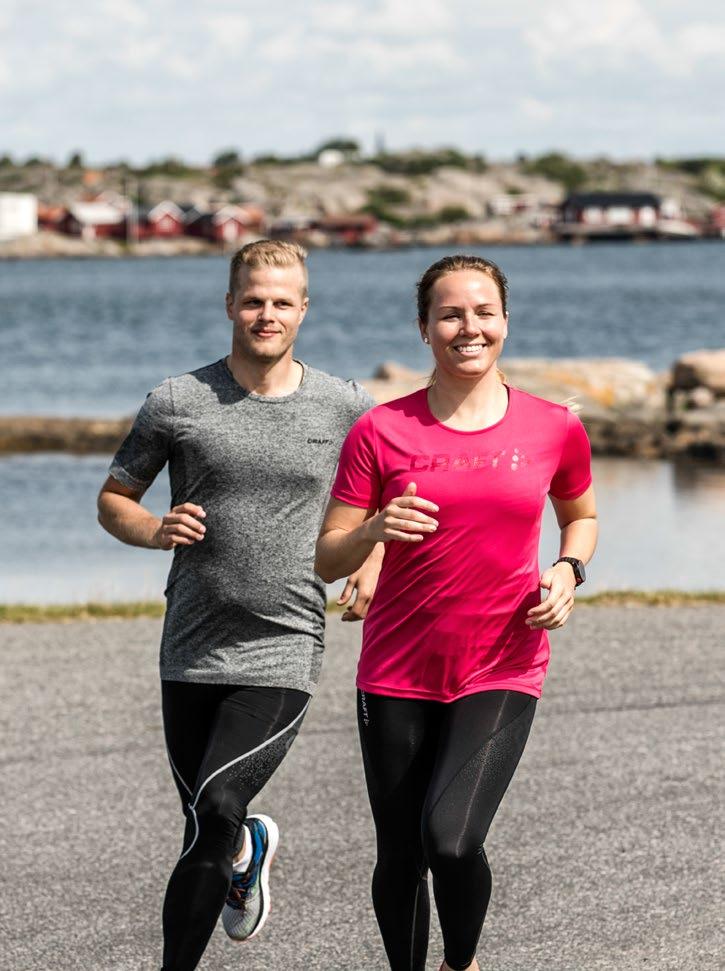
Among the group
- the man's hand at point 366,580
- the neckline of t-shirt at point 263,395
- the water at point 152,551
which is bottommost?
the water at point 152,551

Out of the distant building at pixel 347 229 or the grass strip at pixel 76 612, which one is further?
the distant building at pixel 347 229

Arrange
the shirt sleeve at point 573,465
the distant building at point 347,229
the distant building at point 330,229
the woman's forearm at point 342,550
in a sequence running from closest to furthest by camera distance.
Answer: the woman's forearm at point 342,550
the shirt sleeve at point 573,465
the distant building at point 330,229
the distant building at point 347,229

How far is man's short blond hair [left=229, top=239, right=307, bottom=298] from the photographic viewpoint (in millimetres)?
4789

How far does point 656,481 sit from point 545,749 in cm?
1679

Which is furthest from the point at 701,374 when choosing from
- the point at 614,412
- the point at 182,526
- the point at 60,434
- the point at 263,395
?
the point at 182,526

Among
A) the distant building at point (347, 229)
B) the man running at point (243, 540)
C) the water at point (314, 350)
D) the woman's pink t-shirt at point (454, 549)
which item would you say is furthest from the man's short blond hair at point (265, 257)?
the distant building at point (347, 229)

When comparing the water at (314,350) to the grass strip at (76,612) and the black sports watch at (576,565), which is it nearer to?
the grass strip at (76,612)

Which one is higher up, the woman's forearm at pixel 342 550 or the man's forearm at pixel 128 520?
the woman's forearm at pixel 342 550

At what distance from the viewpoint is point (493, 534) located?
433 cm

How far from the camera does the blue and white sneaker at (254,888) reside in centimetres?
494

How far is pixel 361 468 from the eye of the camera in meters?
4.38

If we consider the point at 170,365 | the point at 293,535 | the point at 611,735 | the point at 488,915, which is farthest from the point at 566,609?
the point at 170,365

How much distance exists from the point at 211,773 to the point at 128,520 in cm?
75

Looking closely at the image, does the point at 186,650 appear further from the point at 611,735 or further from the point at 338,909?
the point at 611,735
